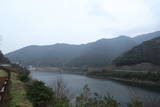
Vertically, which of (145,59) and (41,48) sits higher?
(41,48)

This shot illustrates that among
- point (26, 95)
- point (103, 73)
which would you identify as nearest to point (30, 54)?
point (103, 73)

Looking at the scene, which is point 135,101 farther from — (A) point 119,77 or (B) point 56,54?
(B) point 56,54

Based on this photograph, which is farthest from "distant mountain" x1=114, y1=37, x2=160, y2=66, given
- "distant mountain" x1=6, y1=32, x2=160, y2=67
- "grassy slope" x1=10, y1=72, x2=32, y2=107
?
"grassy slope" x1=10, y1=72, x2=32, y2=107

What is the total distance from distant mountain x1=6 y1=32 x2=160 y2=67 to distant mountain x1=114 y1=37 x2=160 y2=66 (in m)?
24.8

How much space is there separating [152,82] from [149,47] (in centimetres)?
2620

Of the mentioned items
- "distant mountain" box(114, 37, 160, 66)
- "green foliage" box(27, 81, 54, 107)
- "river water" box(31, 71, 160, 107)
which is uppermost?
"distant mountain" box(114, 37, 160, 66)

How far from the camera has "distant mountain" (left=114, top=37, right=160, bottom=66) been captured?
57.7 metres

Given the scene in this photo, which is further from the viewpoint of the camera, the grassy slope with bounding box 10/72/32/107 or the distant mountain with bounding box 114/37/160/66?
the distant mountain with bounding box 114/37/160/66

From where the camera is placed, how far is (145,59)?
5922 cm

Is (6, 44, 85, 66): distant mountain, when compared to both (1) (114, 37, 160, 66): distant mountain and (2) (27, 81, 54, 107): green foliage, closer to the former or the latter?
(1) (114, 37, 160, 66): distant mountain

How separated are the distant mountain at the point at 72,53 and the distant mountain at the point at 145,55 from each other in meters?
24.8

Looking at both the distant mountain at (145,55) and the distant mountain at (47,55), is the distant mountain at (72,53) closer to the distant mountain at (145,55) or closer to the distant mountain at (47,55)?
the distant mountain at (47,55)

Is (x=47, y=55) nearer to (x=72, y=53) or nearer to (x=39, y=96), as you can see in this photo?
(x=72, y=53)

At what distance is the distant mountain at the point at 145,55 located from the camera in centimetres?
5766
